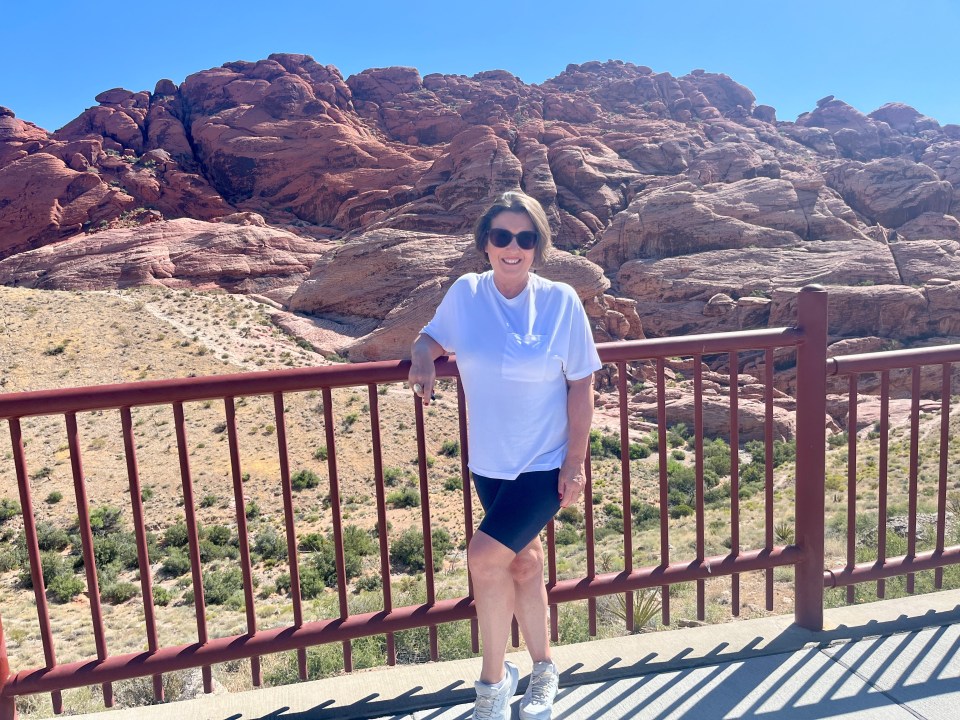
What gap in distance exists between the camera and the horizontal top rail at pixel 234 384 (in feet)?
8.05

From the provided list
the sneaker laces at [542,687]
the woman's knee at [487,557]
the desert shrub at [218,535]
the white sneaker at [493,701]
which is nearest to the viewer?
the woman's knee at [487,557]

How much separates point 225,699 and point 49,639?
67 cm

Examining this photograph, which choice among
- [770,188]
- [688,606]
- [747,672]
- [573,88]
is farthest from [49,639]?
[573,88]

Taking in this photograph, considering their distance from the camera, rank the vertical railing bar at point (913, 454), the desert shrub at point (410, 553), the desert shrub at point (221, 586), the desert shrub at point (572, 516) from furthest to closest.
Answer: the desert shrub at point (572, 516) < the desert shrub at point (410, 553) < the desert shrub at point (221, 586) < the vertical railing bar at point (913, 454)

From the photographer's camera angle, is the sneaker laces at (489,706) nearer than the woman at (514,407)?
No

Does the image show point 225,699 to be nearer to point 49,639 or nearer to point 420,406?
point 49,639

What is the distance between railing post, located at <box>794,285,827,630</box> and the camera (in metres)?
3.13

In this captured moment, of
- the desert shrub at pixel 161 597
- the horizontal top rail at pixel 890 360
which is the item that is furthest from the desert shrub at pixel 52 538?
the horizontal top rail at pixel 890 360

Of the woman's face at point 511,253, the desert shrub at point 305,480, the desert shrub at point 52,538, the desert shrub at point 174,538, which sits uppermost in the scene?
the woman's face at point 511,253

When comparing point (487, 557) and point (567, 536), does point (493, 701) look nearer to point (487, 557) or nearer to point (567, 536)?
point (487, 557)

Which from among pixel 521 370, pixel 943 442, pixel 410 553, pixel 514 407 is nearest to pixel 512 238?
pixel 521 370

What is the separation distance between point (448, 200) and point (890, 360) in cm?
4586

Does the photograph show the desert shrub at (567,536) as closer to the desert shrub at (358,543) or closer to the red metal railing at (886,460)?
the desert shrub at (358,543)

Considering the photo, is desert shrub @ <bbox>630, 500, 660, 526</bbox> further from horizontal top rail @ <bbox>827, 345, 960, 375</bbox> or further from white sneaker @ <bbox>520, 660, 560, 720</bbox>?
white sneaker @ <bbox>520, 660, 560, 720</bbox>
